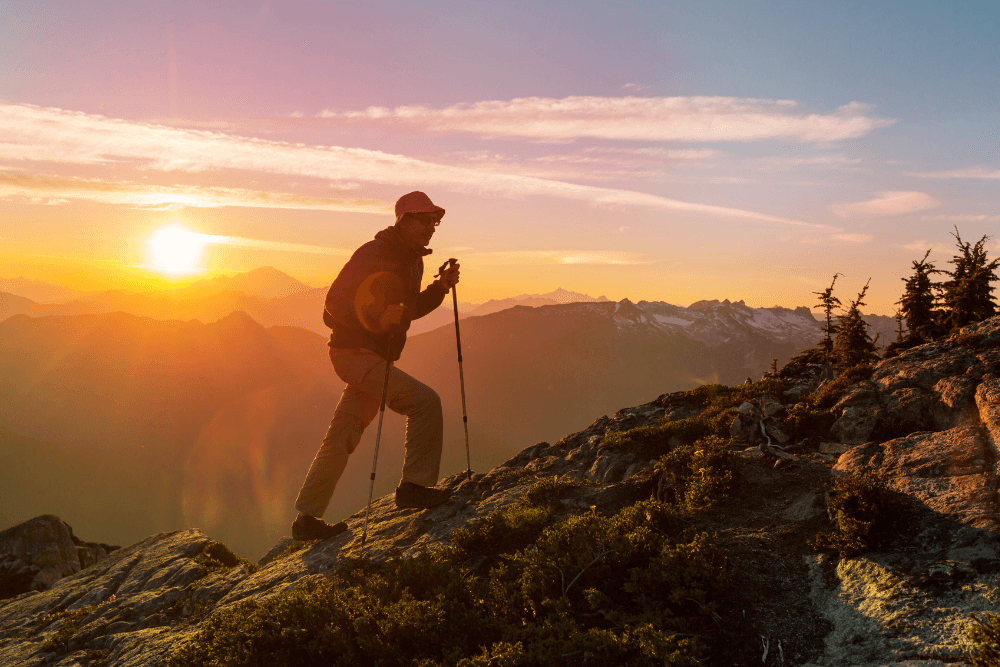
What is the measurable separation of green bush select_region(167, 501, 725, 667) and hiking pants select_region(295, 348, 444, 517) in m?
2.78

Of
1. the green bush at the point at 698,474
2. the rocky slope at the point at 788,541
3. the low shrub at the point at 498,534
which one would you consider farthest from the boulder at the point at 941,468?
the low shrub at the point at 498,534

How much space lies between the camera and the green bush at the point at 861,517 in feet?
17.7

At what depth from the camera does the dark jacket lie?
8.86 metres

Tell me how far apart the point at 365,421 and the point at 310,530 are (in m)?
2.23

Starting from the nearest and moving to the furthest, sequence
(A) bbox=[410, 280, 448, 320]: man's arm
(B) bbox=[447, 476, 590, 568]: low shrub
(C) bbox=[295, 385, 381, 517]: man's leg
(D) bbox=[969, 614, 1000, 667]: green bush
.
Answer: (D) bbox=[969, 614, 1000, 667]: green bush → (B) bbox=[447, 476, 590, 568]: low shrub → (C) bbox=[295, 385, 381, 517]: man's leg → (A) bbox=[410, 280, 448, 320]: man's arm

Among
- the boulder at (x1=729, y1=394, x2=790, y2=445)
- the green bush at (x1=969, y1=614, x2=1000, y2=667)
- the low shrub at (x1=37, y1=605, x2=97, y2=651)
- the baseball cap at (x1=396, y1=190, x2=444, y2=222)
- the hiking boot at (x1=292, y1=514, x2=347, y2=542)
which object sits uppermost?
the baseball cap at (x1=396, y1=190, x2=444, y2=222)

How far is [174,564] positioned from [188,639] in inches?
207

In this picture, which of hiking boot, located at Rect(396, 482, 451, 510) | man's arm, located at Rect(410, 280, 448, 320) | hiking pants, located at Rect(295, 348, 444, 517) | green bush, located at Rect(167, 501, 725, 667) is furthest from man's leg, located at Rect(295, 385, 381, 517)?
green bush, located at Rect(167, 501, 725, 667)

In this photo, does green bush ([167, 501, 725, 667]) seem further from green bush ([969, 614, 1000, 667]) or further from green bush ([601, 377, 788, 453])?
green bush ([601, 377, 788, 453])

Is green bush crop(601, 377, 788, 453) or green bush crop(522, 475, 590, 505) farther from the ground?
green bush crop(601, 377, 788, 453)

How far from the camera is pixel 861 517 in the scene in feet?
18.6

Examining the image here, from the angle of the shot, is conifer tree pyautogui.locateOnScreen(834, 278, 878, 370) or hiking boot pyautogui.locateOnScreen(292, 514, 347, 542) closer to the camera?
hiking boot pyautogui.locateOnScreen(292, 514, 347, 542)

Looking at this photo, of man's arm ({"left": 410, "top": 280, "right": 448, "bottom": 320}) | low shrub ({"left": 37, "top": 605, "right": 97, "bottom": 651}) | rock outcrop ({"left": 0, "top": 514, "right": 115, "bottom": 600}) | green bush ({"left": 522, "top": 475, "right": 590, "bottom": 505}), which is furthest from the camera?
rock outcrop ({"left": 0, "top": 514, "right": 115, "bottom": 600})

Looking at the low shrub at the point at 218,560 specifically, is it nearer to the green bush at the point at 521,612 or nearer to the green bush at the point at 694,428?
the green bush at the point at 521,612
